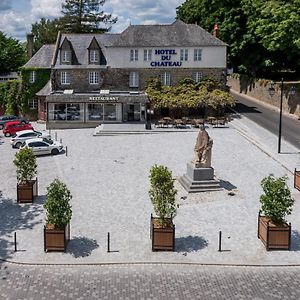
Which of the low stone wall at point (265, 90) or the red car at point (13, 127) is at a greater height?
the low stone wall at point (265, 90)

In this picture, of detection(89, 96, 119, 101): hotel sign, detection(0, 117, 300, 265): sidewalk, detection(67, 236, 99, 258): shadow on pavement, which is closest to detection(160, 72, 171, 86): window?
detection(89, 96, 119, 101): hotel sign

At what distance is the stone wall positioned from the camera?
168ft

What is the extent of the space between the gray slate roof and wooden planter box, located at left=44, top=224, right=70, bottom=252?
3558 cm

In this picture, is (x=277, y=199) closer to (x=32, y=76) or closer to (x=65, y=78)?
(x=65, y=78)

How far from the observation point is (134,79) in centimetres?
5153

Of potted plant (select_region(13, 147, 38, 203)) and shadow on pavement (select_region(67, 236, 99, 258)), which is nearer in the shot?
shadow on pavement (select_region(67, 236, 99, 258))

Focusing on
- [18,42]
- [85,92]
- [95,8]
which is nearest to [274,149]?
[85,92]

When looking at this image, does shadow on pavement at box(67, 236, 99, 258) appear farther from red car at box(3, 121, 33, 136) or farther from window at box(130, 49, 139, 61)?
window at box(130, 49, 139, 61)

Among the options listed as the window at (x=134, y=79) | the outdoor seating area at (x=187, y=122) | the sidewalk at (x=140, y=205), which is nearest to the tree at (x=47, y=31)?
the window at (x=134, y=79)

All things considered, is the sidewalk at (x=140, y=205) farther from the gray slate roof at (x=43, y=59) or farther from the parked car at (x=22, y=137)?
the gray slate roof at (x=43, y=59)

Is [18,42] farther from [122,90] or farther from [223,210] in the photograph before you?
[223,210]

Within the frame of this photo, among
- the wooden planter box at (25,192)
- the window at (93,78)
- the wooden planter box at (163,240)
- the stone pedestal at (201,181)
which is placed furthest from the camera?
the window at (93,78)

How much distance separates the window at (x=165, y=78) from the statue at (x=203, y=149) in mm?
25684

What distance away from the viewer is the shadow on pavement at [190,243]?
1952cm
